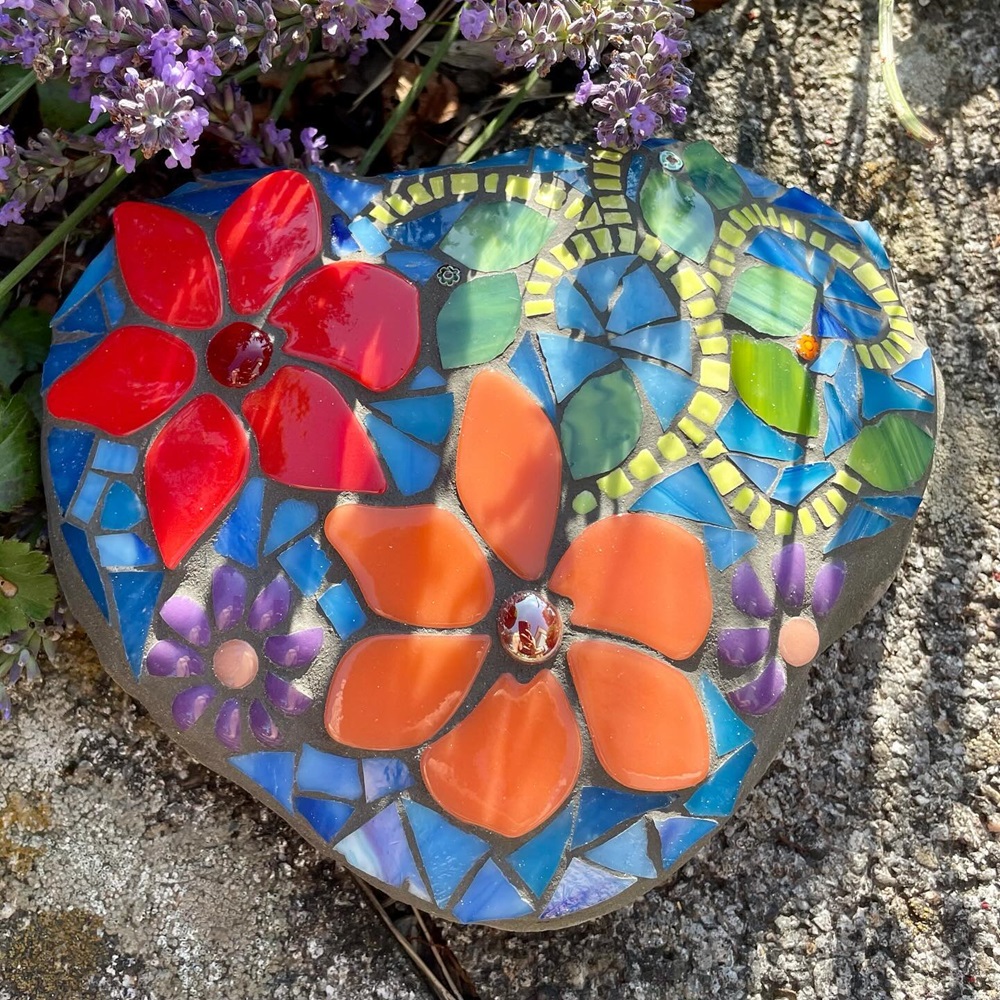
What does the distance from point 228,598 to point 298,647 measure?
0.11 m

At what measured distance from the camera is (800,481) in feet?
4.47

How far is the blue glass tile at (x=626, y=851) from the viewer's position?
132 cm

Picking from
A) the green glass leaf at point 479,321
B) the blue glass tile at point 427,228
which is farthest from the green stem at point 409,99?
the green glass leaf at point 479,321

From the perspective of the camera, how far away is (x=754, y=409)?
1.37 metres

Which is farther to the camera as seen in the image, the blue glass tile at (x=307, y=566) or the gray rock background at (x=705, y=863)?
the gray rock background at (x=705, y=863)

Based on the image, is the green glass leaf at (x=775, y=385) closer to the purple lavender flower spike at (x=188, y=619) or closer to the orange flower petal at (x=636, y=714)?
the orange flower petal at (x=636, y=714)

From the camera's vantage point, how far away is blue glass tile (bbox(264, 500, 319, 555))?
4.33 ft

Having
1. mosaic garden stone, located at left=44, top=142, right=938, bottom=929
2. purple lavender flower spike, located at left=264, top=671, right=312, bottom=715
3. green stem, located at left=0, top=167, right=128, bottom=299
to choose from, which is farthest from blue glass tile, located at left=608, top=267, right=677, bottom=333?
green stem, located at left=0, top=167, right=128, bottom=299

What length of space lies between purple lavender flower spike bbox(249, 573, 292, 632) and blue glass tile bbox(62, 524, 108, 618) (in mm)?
210

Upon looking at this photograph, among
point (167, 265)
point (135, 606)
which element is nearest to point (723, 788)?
point (135, 606)

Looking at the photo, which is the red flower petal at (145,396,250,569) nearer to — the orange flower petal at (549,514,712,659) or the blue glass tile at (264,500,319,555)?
the blue glass tile at (264,500,319,555)

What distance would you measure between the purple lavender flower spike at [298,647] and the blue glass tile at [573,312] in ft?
1.70

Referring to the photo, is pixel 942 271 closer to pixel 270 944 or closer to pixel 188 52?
pixel 188 52

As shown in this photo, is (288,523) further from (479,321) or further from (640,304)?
(640,304)
